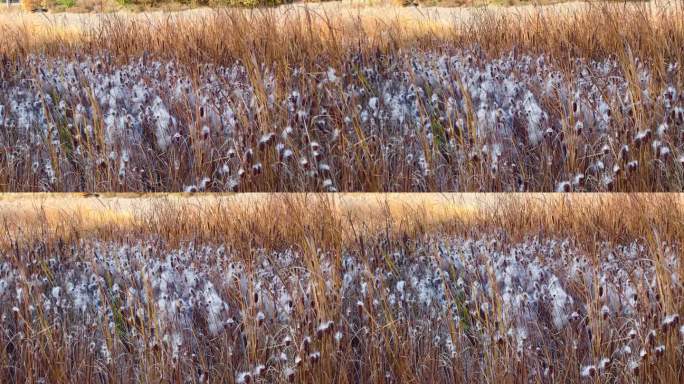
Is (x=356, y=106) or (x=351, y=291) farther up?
(x=356, y=106)

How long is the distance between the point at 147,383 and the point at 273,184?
1335 mm

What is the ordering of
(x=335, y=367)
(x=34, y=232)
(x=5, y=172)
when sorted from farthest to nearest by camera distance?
(x=5, y=172) → (x=34, y=232) → (x=335, y=367)

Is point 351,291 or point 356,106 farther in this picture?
point 356,106

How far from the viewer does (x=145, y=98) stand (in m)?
6.61

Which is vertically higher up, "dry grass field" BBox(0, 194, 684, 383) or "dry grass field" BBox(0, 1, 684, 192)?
"dry grass field" BBox(0, 1, 684, 192)

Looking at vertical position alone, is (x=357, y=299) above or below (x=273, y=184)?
below

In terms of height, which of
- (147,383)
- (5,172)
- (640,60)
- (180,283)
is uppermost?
(640,60)

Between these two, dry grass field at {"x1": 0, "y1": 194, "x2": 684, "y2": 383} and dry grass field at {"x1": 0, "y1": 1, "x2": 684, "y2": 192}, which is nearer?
dry grass field at {"x1": 0, "y1": 194, "x2": 684, "y2": 383}

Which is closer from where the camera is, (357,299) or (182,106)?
(357,299)

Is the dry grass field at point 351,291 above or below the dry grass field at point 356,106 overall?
below

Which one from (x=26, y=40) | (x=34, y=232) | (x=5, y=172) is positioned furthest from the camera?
(x=26, y=40)

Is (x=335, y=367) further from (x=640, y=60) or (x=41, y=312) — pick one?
(x=640, y=60)

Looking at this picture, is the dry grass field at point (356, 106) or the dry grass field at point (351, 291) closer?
the dry grass field at point (351, 291)

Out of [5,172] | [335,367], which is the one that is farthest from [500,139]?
[5,172]
